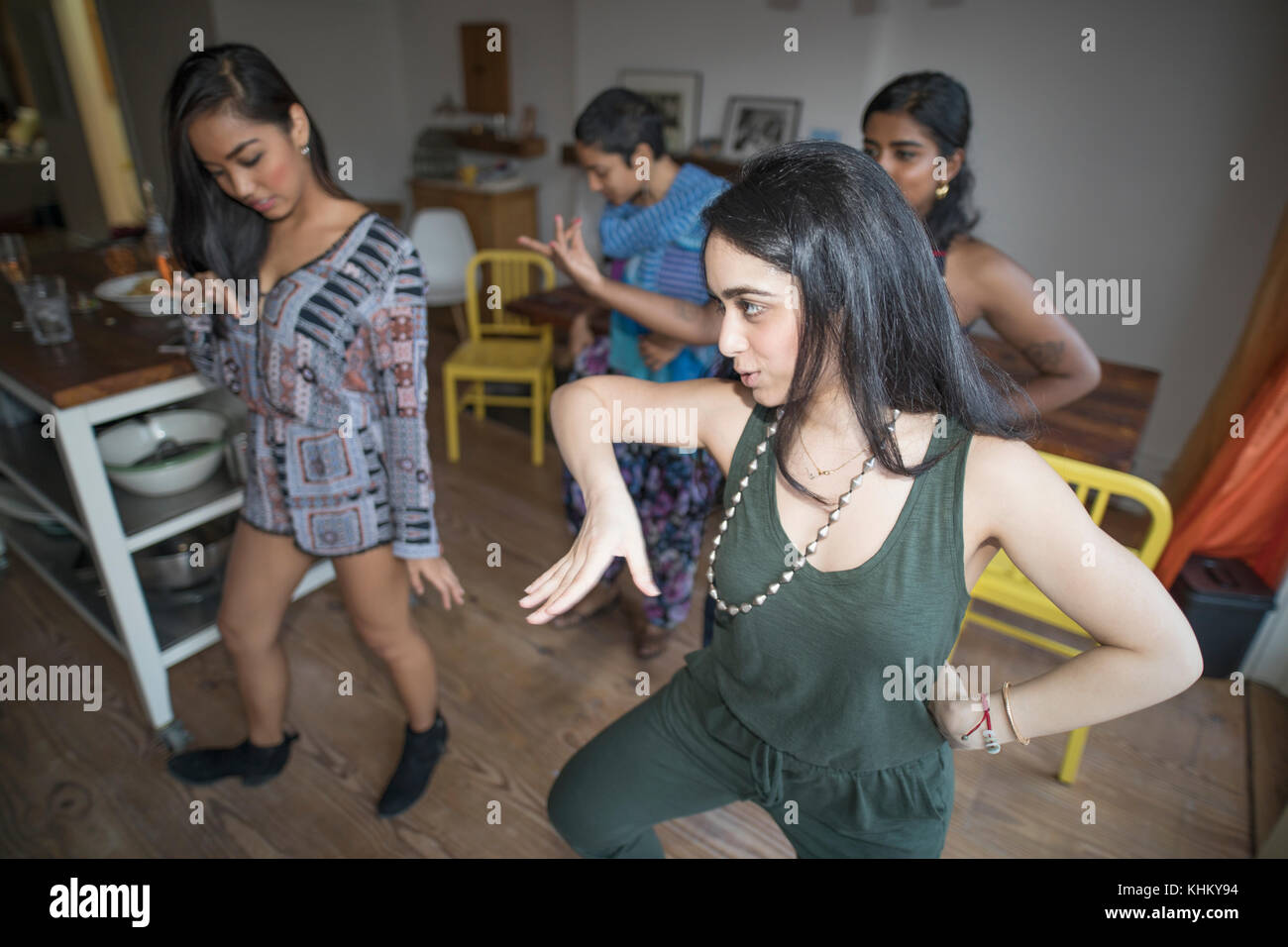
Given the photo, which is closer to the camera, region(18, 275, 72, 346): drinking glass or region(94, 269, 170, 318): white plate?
region(18, 275, 72, 346): drinking glass

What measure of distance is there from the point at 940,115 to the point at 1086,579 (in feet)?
3.52

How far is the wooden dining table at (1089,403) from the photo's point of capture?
74.9 inches

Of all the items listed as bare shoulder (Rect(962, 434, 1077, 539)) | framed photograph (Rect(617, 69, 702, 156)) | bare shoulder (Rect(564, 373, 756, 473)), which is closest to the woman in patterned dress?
bare shoulder (Rect(564, 373, 756, 473))

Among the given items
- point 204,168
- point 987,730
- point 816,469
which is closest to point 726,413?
point 816,469

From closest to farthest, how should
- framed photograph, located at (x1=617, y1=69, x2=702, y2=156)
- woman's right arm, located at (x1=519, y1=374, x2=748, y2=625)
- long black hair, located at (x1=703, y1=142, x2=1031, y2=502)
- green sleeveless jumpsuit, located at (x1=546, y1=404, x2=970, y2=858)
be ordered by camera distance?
long black hair, located at (x1=703, y1=142, x2=1031, y2=502), green sleeveless jumpsuit, located at (x1=546, y1=404, x2=970, y2=858), woman's right arm, located at (x1=519, y1=374, x2=748, y2=625), framed photograph, located at (x1=617, y1=69, x2=702, y2=156)

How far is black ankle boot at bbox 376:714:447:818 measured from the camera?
1653 mm

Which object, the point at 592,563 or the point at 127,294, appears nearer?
the point at 592,563

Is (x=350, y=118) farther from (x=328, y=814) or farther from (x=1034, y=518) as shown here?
(x=1034, y=518)

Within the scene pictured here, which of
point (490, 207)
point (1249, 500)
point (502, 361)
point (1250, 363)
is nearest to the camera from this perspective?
point (1249, 500)

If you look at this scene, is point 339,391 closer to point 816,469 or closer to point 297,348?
point 297,348

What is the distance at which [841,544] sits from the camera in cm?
95

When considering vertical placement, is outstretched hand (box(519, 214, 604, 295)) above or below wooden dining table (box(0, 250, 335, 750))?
above

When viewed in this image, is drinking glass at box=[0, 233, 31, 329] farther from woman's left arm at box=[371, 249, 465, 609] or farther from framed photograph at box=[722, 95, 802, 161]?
framed photograph at box=[722, 95, 802, 161]

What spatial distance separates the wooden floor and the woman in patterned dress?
1.33ft
